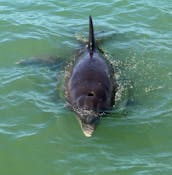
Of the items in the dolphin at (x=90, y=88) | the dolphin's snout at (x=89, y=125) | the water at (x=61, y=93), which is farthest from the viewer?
the dolphin at (x=90, y=88)

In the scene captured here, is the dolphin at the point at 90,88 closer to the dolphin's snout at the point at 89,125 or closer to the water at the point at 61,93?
the dolphin's snout at the point at 89,125

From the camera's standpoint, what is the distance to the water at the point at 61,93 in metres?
9.57

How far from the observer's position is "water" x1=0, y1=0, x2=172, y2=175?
31.4ft

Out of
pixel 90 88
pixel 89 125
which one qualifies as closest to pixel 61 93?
pixel 90 88

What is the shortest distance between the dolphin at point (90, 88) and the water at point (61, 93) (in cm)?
21

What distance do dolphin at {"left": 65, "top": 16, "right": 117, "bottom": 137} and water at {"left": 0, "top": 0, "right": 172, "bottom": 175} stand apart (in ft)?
0.70

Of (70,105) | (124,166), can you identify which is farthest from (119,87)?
(124,166)

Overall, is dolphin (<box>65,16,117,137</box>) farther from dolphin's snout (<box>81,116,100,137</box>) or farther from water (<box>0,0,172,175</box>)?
water (<box>0,0,172,175</box>)

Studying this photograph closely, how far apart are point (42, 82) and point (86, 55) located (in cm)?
131

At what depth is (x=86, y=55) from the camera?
1232cm

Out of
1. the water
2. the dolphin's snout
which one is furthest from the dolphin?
the water

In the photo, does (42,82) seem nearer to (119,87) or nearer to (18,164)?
(119,87)

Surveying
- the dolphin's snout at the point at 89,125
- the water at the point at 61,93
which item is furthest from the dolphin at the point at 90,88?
the water at the point at 61,93

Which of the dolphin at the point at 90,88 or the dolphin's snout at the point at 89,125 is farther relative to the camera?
the dolphin at the point at 90,88
